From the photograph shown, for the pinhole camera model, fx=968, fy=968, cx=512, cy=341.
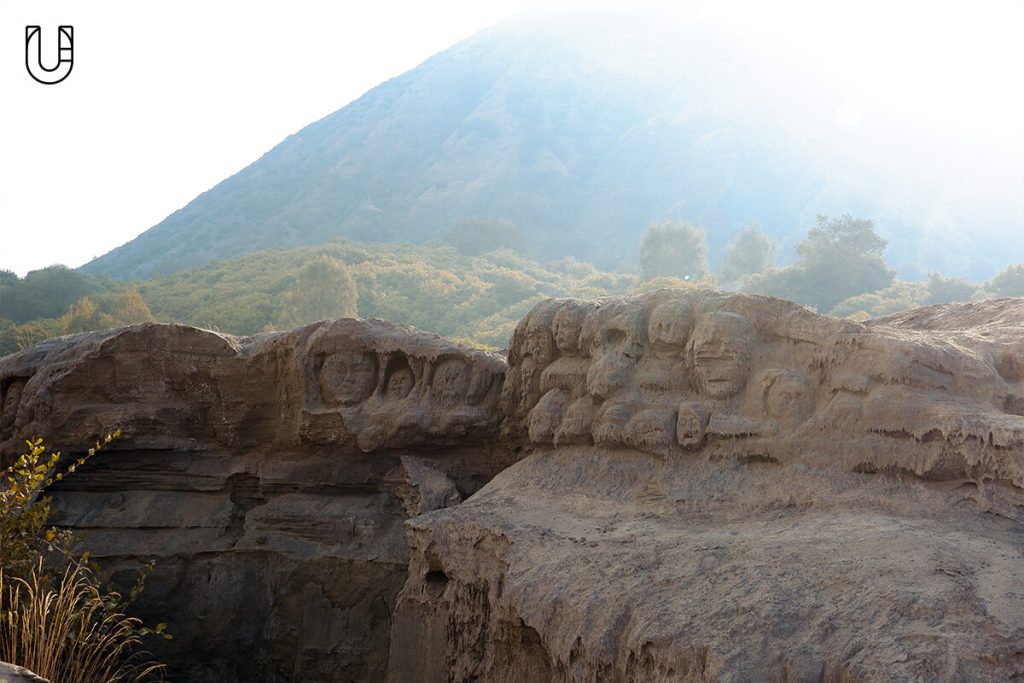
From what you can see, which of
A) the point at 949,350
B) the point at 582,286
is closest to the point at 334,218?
the point at 582,286

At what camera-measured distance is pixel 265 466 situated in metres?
6.30

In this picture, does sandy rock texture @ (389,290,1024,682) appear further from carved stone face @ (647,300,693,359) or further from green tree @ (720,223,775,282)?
green tree @ (720,223,775,282)

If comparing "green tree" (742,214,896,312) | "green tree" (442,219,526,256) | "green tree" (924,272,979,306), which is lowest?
"green tree" (924,272,979,306)

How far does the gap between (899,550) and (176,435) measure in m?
4.69

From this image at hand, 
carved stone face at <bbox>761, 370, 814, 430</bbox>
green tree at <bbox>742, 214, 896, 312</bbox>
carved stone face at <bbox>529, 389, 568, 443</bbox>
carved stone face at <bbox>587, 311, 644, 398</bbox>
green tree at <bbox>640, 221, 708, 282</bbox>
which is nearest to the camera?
carved stone face at <bbox>761, 370, 814, 430</bbox>

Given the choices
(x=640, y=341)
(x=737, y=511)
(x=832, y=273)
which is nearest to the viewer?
(x=737, y=511)

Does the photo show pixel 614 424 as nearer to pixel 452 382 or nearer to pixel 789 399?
pixel 789 399

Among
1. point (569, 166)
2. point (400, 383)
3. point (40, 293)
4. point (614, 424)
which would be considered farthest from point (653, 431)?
point (569, 166)

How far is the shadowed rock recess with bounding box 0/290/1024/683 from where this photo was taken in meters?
3.17

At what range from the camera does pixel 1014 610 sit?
2.89 meters

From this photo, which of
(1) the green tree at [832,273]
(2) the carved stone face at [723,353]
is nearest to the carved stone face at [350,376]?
(2) the carved stone face at [723,353]

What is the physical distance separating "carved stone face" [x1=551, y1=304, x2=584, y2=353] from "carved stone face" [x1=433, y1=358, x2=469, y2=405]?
0.85 m

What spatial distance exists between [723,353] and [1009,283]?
772 inches

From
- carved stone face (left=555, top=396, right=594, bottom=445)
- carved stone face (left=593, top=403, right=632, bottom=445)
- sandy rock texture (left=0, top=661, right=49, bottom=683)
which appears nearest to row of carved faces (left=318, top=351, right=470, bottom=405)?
carved stone face (left=555, top=396, right=594, bottom=445)
